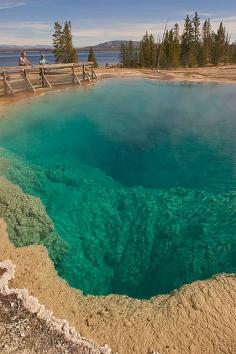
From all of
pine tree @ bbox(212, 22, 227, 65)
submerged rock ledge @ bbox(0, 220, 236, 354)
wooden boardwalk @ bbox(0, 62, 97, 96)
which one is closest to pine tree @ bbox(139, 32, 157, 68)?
pine tree @ bbox(212, 22, 227, 65)

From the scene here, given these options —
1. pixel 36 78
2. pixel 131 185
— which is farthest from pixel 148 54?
pixel 131 185

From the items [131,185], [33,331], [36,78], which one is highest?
[36,78]

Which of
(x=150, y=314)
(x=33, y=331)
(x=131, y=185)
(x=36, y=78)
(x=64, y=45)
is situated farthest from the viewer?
(x=64, y=45)

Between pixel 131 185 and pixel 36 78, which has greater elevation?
pixel 36 78

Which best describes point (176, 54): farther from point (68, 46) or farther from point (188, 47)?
point (68, 46)

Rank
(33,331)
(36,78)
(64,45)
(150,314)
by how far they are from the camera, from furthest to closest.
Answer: (64,45) → (36,78) → (150,314) → (33,331)

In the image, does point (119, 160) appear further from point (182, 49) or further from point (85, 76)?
point (182, 49)

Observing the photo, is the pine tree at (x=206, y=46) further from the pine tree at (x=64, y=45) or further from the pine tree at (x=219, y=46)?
the pine tree at (x=64, y=45)
